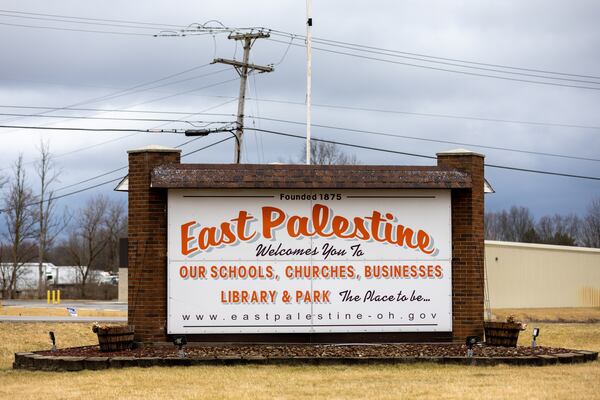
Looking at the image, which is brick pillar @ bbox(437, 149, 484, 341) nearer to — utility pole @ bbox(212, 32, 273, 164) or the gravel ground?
the gravel ground

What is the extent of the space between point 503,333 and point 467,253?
168 centimetres

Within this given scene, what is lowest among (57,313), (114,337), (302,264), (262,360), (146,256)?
(57,313)

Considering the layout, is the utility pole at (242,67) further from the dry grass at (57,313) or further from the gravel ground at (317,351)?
the gravel ground at (317,351)

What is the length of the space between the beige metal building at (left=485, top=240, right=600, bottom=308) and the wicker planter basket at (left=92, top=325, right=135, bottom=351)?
29.8 m

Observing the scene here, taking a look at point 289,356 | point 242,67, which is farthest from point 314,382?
point 242,67

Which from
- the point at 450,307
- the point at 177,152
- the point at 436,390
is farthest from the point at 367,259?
the point at 436,390

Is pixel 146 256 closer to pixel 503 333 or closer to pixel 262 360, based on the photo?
pixel 262 360

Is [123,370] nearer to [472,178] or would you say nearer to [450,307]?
[450,307]

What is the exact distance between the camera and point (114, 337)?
1786 cm

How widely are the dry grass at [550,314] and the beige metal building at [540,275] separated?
967 millimetres

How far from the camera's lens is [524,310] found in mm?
45688

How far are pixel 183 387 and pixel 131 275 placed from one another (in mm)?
4909

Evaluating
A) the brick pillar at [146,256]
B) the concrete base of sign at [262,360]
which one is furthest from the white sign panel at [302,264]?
the concrete base of sign at [262,360]

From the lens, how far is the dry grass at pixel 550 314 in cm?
3922
